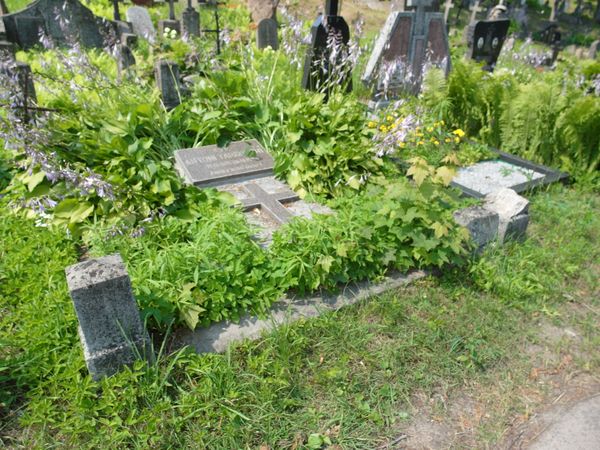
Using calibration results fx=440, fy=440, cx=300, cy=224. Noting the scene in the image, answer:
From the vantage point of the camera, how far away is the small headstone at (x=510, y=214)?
3764 mm

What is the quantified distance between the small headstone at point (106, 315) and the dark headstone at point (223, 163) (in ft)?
7.34

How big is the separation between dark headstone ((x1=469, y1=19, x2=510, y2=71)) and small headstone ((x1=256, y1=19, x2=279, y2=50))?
4.39 m

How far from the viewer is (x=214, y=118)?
16.5ft

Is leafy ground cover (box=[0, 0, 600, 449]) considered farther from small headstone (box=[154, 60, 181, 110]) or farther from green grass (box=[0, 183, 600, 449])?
small headstone (box=[154, 60, 181, 110])

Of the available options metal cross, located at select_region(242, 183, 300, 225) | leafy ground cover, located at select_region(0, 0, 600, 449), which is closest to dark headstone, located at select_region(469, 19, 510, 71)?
leafy ground cover, located at select_region(0, 0, 600, 449)

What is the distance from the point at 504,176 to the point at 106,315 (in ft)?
16.0

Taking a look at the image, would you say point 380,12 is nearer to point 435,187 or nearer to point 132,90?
point 132,90

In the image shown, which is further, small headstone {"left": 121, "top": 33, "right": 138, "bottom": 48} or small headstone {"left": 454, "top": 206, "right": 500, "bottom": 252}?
small headstone {"left": 121, "top": 33, "right": 138, "bottom": 48}

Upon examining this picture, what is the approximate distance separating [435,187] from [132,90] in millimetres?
3855

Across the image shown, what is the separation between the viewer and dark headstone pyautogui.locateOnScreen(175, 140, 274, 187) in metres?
4.50

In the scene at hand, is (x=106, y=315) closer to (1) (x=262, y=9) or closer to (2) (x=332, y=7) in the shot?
(2) (x=332, y=7)

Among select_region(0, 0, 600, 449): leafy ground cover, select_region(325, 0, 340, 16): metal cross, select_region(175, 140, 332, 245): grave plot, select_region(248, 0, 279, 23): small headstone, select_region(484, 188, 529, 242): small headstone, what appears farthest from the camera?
select_region(248, 0, 279, 23): small headstone

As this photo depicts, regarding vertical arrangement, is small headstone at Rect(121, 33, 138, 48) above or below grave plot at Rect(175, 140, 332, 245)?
above

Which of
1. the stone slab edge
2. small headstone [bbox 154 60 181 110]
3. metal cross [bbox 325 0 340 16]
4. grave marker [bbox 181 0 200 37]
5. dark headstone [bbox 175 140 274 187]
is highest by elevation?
metal cross [bbox 325 0 340 16]
